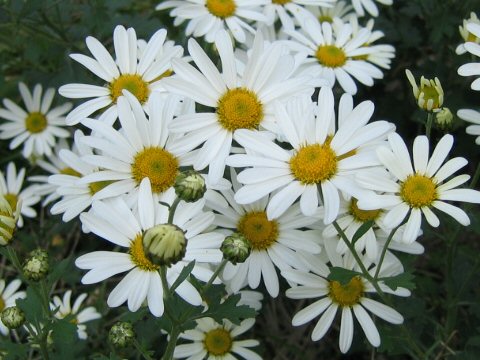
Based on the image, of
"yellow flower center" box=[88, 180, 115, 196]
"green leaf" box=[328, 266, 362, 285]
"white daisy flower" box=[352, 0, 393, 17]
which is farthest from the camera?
"white daisy flower" box=[352, 0, 393, 17]

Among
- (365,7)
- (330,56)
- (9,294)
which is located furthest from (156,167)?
(365,7)

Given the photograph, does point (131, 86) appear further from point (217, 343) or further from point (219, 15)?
point (217, 343)

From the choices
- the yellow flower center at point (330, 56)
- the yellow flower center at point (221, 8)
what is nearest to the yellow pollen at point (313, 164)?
the yellow flower center at point (330, 56)

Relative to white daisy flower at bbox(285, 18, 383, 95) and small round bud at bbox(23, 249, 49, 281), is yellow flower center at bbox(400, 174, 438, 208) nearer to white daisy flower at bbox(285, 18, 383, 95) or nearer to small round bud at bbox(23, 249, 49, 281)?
white daisy flower at bbox(285, 18, 383, 95)

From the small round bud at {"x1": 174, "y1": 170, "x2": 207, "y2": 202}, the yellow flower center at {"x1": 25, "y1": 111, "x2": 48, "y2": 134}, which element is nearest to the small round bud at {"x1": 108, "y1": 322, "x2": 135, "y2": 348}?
the small round bud at {"x1": 174, "y1": 170, "x2": 207, "y2": 202}

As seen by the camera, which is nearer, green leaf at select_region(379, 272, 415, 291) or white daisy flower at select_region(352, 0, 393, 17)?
green leaf at select_region(379, 272, 415, 291)

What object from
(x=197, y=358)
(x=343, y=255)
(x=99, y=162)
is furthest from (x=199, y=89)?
(x=197, y=358)

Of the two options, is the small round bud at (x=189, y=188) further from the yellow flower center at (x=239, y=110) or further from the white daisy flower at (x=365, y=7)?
the white daisy flower at (x=365, y=7)

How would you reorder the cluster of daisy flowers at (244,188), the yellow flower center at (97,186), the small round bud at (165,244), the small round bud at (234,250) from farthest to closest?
1. the yellow flower center at (97,186)
2. the cluster of daisy flowers at (244,188)
3. the small round bud at (234,250)
4. the small round bud at (165,244)
